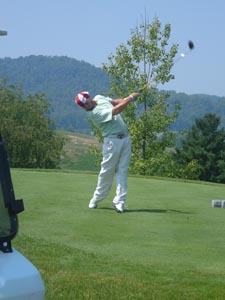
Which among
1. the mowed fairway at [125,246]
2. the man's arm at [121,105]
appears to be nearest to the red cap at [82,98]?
the man's arm at [121,105]

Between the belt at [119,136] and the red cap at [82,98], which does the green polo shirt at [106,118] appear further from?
the red cap at [82,98]

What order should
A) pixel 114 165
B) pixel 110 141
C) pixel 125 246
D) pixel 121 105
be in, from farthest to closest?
pixel 114 165
pixel 110 141
pixel 121 105
pixel 125 246

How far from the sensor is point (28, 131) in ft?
176

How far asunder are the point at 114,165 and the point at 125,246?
3134mm

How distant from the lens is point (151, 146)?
40531 millimetres

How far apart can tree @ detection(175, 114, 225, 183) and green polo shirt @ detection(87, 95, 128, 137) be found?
1511 inches

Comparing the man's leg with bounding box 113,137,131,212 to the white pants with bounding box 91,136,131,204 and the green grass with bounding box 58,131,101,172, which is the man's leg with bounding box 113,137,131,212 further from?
the green grass with bounding box 58,131,101,172

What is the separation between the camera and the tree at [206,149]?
164ft

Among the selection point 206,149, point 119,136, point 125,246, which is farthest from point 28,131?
point 125,246

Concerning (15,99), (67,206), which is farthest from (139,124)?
(67,206)

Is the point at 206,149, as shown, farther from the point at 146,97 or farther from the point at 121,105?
the point at 121,105

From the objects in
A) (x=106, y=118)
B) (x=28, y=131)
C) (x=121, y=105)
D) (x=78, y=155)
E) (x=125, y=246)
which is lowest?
(x=78, y=155)

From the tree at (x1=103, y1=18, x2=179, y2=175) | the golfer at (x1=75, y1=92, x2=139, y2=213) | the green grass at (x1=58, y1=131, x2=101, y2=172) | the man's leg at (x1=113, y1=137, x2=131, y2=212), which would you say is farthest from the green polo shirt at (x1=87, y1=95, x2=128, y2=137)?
the green grass at (x1=58, y1=131, x2=101, y2=172)

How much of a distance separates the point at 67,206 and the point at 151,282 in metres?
4.38
